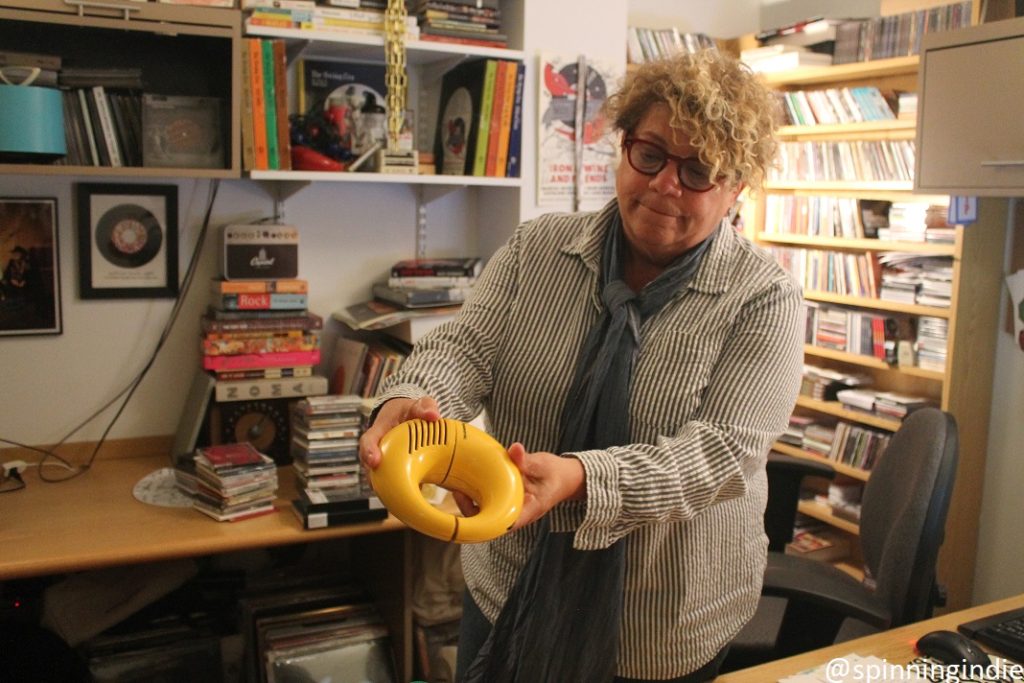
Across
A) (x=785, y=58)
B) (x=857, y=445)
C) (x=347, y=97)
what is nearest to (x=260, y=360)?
(x=347, y=97)

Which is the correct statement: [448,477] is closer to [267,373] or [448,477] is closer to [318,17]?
[267,373]

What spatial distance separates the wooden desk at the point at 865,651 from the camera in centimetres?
145

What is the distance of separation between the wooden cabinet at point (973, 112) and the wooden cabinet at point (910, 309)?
0.61 m

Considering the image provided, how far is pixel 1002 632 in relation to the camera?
1571mm

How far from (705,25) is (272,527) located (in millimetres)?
3029

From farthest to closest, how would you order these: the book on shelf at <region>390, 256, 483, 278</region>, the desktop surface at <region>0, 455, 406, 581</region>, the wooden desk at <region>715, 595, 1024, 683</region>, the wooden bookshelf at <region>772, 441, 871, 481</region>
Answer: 1. the wooden bookshelf at <region>772, 441, 871, 481</region>
2. the book on shelf at <region>390, 256, 483, 278</region>
3. the desktop surface at <region>0, 455, 406, 581</region>
4. the wooden desk at <region>715, 595, 1024, 683</region>

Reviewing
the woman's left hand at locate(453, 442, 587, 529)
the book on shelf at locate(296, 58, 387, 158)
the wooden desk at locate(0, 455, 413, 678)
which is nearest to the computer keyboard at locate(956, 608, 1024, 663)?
the woman's left hand at locate(453, 442, 587, 529)

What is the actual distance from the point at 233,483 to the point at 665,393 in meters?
1.15

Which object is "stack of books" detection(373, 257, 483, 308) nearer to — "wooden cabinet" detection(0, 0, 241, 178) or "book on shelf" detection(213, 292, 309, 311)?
"book on shelf" detection(213, 292, 309, 311)

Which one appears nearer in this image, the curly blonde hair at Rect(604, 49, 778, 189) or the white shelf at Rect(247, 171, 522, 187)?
the curly blonde hair at Rect(604, 49, 778, 189)

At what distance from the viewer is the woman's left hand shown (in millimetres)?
1143

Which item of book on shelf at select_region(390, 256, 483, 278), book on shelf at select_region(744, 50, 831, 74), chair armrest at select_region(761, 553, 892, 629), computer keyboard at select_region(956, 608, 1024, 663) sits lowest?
chair armrest at select_region(761, 553, 892, 629)

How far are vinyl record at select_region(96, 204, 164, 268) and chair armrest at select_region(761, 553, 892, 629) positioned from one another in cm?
171

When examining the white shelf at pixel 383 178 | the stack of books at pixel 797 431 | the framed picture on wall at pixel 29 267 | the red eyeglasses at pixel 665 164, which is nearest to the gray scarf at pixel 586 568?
the red eyeglasses at pixel 665 164
